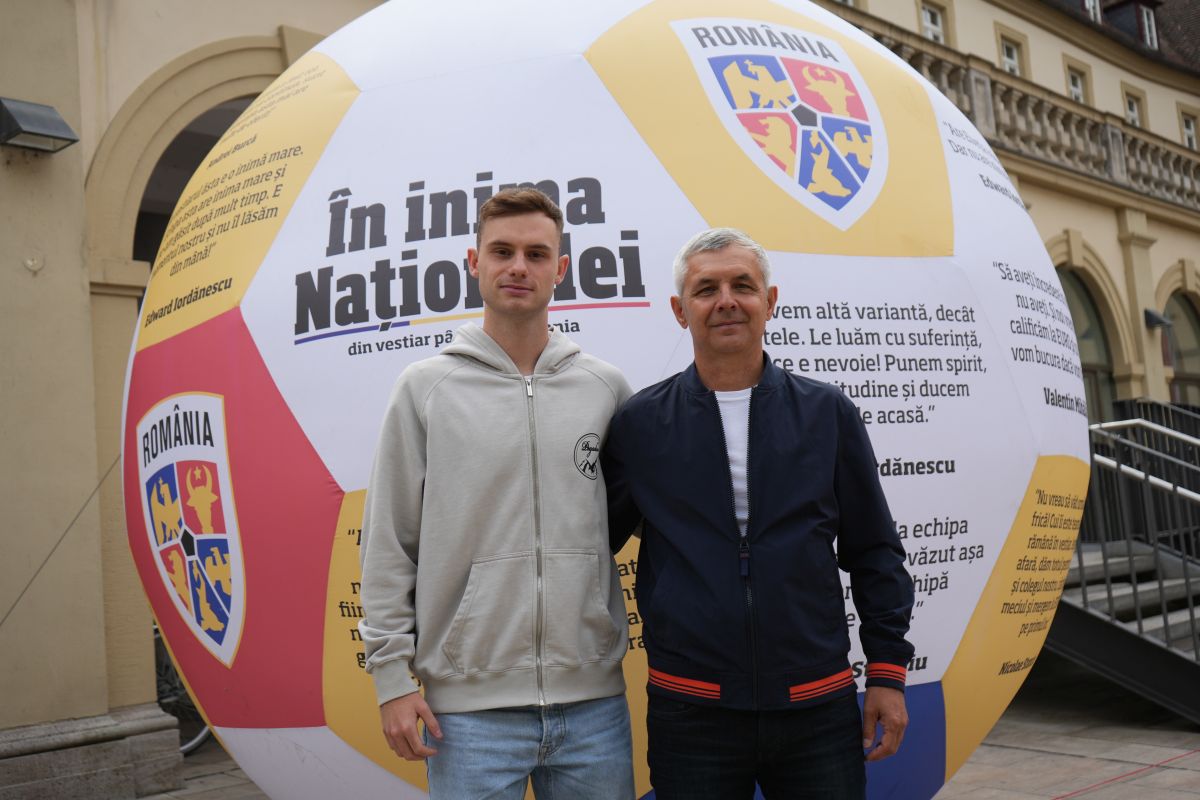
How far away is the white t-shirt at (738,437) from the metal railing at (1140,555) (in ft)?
15.7

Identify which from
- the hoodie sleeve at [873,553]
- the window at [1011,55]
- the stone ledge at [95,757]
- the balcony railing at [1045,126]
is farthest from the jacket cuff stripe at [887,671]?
the window at [1011,55]

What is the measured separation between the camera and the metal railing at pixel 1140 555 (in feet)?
20.8

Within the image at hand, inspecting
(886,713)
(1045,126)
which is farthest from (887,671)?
(1045,126)

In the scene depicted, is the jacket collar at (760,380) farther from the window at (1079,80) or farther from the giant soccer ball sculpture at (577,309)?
the window at (1079,80)

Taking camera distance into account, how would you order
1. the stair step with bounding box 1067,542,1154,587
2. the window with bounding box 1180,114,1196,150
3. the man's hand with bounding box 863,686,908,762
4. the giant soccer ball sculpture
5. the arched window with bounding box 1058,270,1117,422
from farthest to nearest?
the window with bounding box 1180,114,1196,150
the arched window with bounding box 1058,270,1117,422
the stair step with bounding box 1067,542,1154,587
the giant soccer ball sculpture
the man's hand with bounding box 863,686,908,762

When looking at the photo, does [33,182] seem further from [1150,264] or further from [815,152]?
[1150,264]

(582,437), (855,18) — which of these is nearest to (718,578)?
(582,437)

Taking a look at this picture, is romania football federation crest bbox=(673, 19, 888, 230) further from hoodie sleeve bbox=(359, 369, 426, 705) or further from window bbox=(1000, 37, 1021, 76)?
window bbox=(1000, 37, 1021, 76)

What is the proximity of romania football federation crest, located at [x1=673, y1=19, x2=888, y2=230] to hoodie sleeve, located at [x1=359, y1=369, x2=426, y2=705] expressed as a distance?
44.3 inches

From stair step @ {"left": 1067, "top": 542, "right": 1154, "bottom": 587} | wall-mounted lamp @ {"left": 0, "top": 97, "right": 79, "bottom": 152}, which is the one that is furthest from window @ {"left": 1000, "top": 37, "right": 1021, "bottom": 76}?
wall-mounted lamp @ {"left": 0, "top": 97, "right": 79, "bottom": 152}

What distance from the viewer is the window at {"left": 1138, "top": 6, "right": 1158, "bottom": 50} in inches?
789

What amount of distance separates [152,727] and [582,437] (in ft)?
16.5

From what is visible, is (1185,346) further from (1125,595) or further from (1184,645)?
(1184,645)

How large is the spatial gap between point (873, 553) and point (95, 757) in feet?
16.7
